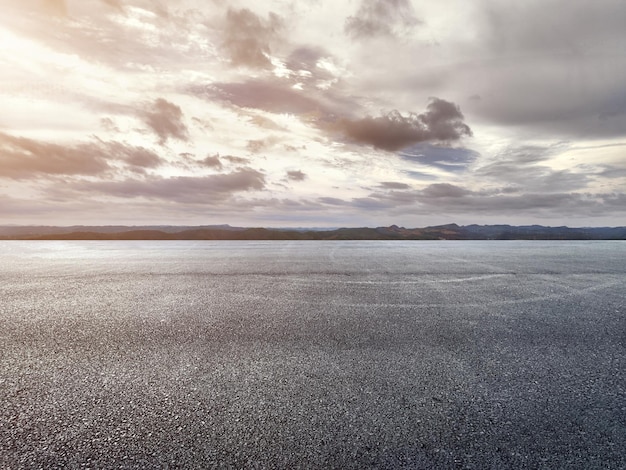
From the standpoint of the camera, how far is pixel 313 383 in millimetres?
4238

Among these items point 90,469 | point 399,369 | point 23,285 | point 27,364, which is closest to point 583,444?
point 399,369

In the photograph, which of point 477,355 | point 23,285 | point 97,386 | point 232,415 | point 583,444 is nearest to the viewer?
point 583,444

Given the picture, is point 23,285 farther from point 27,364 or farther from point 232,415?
point 232,415

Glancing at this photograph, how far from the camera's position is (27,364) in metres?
4.98

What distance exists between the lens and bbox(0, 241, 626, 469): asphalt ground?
2928mm

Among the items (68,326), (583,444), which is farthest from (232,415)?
(68,326)

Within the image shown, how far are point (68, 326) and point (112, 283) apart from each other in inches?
235

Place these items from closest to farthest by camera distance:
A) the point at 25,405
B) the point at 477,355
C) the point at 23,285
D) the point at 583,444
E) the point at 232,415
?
the point at 583,444 < the point at 232,415 < the point at 25,405 < the point at 477,355 < the point at 23,285

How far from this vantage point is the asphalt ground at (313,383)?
2.93 metres

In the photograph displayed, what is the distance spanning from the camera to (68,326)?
274 inches

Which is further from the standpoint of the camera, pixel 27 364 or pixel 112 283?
pixel 112 283

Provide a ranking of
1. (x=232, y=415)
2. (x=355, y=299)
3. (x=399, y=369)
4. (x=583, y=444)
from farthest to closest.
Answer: (x=355, y=299), (x=399, y=369), (x=232, y=415), (x=583, y=444)

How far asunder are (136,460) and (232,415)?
35.4 inches

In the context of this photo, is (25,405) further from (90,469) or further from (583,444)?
(583,444)
